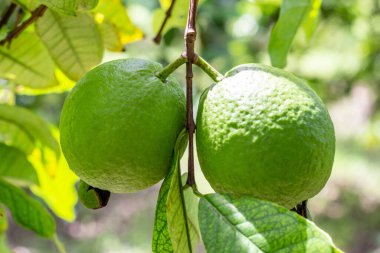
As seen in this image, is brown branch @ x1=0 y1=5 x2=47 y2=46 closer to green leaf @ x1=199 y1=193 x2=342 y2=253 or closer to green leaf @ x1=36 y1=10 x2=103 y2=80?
green leaf @ x1=36 y1=10 x2=103 y2=80

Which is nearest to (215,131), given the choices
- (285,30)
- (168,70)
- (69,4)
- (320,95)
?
(168,70)

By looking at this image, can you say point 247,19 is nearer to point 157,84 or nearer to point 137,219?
point 137,219

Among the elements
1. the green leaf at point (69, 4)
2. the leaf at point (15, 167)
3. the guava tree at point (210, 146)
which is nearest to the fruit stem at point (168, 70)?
the guava tree at point (210, 146)

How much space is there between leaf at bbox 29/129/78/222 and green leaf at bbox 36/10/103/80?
0.24 metres

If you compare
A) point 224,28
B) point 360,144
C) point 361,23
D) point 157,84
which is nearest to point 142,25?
point 224,28

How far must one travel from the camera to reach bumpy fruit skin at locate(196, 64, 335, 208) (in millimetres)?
696

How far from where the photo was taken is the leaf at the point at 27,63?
1.17 m

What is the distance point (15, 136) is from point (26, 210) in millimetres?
210

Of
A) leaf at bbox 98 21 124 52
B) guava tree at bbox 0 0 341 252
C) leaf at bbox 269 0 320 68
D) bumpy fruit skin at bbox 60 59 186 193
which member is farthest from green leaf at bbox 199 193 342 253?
leaf at bbox 98 21 124 52

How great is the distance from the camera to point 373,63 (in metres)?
4.00

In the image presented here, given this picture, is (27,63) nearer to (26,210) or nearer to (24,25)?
(24,25)

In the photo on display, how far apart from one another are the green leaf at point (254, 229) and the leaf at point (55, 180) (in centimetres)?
69

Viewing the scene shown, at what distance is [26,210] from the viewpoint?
1.10 meters

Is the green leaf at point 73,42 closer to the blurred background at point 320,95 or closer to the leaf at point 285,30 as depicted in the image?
the leaf at point 285,30
